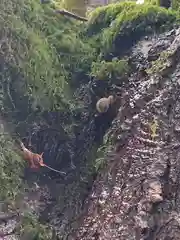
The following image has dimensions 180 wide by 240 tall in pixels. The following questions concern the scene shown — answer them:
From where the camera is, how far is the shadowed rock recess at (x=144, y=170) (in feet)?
7.81

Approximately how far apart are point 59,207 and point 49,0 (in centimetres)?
262

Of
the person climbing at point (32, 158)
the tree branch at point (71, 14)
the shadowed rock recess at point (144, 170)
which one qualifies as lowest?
the person climbing at point (32, 158)

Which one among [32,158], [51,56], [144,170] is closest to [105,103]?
[32,158]

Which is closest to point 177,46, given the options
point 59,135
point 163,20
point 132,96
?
point 132,96

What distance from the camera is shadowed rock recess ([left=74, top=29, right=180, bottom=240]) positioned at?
7.81 feet

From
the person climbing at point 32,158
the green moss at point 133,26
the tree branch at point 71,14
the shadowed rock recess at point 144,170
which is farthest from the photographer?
the tree branch at point 71,14

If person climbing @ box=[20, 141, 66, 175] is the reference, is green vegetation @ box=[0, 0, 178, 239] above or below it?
above

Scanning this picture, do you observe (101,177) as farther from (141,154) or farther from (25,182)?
(25,182)

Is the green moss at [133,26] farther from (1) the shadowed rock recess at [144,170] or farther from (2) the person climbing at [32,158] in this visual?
(2) the person climbing at [32,158]

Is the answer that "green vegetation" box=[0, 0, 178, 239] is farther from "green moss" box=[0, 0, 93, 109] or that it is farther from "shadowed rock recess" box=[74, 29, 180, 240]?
"shadowed rock recess" box=[74, 29, 180, 240]

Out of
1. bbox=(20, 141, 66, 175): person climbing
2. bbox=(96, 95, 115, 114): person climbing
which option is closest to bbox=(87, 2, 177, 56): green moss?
bbox=(96, 95, 115, 114): person climbing

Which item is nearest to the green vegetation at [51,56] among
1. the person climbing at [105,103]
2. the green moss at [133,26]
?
the green moss at [133,26]

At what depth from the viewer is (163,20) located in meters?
4.16

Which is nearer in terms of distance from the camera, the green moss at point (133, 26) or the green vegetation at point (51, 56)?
the green vegetation at point (51, 56)
